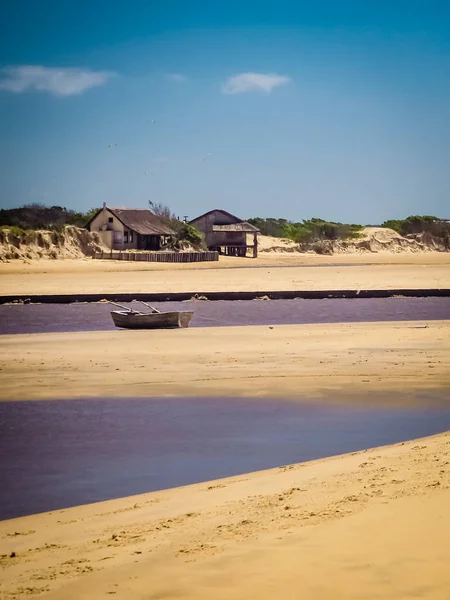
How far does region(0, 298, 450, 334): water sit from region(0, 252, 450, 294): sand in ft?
17.2

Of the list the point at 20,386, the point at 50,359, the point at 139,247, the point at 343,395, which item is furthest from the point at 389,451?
the point at 139,247

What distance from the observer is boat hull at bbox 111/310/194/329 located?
23734 millimetres

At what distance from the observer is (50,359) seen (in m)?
18.4

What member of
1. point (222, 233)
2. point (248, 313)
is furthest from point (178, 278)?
point (222, 233)

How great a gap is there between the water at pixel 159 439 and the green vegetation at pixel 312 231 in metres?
79.7

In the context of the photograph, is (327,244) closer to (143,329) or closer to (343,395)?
(143,329)

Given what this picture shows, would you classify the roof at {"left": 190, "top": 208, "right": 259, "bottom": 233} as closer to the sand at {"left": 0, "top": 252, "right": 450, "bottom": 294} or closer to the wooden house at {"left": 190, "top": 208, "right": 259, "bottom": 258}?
the wooden house at {"left": 190, "top": 208, "right": 259, "bottom": 258}

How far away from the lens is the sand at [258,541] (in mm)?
5305

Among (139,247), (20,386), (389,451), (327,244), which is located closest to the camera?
(389,451)

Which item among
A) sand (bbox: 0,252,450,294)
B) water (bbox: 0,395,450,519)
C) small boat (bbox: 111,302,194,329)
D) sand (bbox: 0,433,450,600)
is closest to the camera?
sand (bbox: 0,433,450,600)

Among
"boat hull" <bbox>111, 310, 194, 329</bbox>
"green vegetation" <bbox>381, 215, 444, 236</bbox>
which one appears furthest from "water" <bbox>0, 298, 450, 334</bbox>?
"green vegetation" <bbox>381, 215, 444, 236</bbox>

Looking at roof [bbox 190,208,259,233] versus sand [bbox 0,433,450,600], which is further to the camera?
roof [bbox 190,208,259,233]

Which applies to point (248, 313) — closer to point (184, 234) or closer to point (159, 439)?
point (159, 439)

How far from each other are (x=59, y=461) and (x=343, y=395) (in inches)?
209
